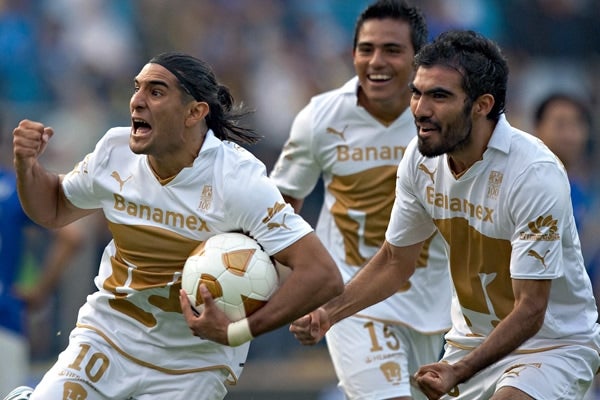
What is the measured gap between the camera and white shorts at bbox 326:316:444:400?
8016mm

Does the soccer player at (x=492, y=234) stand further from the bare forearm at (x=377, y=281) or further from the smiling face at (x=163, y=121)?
the smiling face at (x=163, y=121)

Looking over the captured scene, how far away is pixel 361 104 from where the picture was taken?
8.34 metres

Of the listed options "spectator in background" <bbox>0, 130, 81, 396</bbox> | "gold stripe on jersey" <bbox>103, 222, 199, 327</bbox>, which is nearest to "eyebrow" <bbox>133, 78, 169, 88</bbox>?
"gold stripe on jersey" <bbox>103, 222, 199, 327</bbox>

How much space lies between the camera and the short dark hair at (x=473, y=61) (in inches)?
252

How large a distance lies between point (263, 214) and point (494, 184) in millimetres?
1134

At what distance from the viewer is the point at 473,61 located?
6410 millimetres

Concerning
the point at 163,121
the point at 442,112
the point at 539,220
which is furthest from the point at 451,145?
the point at 163,121

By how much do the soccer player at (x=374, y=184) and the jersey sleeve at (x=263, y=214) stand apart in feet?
5.89

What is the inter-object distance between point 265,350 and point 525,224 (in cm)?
697

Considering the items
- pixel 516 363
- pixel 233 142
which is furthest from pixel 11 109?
pixel 516 363

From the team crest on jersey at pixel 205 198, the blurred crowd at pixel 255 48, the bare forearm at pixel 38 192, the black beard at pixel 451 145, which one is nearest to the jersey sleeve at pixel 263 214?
the team crest on jersey at pixel 205 198

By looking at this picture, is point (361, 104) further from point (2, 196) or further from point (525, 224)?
point (2, 196)

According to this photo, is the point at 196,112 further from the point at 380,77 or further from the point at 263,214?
the point at 380,77

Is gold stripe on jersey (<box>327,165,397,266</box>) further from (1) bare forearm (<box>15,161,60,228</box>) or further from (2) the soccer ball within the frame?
(1) bare forearm (<box>15,161,60,228</box>)
